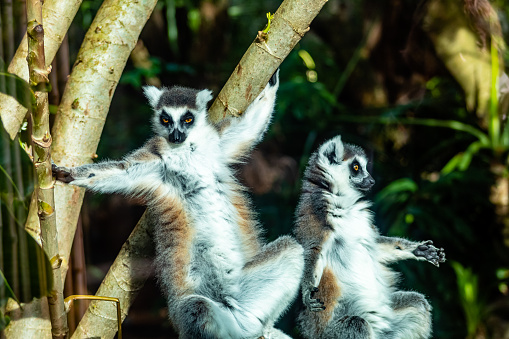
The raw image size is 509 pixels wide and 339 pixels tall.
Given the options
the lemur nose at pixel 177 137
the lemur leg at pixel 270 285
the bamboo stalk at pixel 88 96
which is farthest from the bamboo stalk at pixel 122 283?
the lemur leg at pixel 270 285

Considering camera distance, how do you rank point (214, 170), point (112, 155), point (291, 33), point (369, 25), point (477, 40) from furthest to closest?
point (369, 25)
point (112, 155)
point (477, 40)
point (214, 170)
point (291, 33)

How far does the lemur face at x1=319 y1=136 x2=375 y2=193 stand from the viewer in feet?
10.5

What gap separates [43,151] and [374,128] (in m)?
5.25

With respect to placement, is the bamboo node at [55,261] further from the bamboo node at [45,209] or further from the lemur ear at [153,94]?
the lemur ear at [153,94]

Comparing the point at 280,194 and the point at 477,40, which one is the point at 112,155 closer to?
the point at 280,194

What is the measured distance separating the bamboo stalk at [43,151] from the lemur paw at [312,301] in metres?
1.19

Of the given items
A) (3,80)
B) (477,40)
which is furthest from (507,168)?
(3,80)

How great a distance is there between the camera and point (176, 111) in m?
3.05

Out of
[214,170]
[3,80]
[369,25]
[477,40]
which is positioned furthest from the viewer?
[369,25]

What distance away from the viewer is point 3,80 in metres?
1.91

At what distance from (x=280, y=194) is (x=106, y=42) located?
341 cm

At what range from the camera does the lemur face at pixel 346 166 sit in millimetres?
3188

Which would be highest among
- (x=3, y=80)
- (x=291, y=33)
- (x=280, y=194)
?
(x=291, y=33)

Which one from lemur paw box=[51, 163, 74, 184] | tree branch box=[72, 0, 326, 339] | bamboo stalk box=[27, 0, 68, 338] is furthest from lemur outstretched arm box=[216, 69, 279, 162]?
bamboo stalk box=[27, 0, 68, 338]
